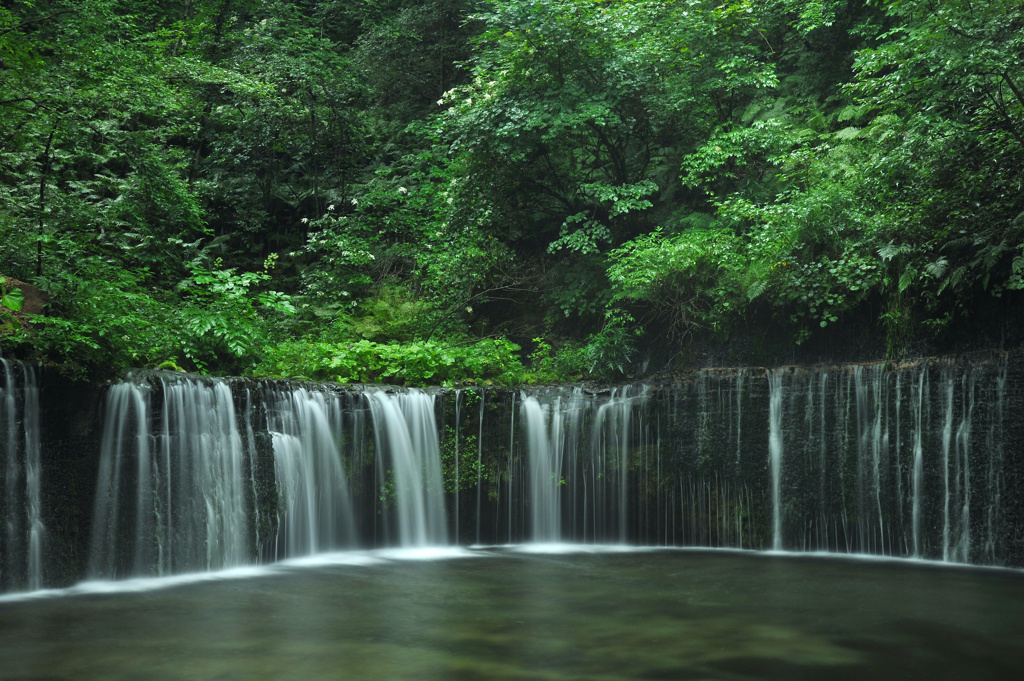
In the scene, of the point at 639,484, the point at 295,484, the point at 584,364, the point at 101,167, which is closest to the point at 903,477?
the point at 639,484

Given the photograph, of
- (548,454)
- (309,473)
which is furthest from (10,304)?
(548,454)

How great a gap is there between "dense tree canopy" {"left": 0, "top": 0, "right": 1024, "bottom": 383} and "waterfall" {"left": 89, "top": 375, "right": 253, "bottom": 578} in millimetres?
759

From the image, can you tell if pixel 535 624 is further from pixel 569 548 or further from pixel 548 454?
pixel 548 454

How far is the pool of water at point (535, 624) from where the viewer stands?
5590mm

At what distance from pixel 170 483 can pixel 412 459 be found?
3.57 meters

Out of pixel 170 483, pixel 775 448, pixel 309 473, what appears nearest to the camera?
pixel 170 483

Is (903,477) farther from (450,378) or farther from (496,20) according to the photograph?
(496,20)

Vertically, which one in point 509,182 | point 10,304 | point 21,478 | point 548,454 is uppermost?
point 509,182

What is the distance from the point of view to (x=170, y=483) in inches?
364

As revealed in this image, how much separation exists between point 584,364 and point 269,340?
5.46 meters

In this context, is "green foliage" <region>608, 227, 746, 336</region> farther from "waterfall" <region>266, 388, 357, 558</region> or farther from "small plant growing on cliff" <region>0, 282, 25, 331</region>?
"small plant growing on cliff" <region>0, 282, 25, 331</region>

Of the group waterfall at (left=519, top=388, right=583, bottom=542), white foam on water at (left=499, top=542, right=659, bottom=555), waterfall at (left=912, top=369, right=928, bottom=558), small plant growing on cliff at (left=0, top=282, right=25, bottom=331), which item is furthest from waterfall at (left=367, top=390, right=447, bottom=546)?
waterfall at (left=912, top=369, right=928, bottom=558)

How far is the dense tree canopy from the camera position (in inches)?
380

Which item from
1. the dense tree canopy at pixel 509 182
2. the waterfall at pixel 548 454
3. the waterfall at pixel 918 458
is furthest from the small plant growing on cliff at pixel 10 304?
the waterfall at pixel 918 458
